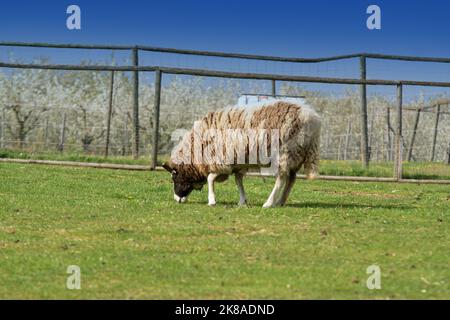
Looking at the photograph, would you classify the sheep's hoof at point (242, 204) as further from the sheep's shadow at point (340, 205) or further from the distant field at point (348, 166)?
the distant field at point (348, 166)

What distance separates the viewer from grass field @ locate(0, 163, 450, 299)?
Result: 30.4 feet

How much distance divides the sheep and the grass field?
49 centimetres

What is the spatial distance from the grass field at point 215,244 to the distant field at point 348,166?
353 cm

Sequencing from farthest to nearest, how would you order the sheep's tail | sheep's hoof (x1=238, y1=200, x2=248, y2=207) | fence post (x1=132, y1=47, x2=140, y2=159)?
fence post (x1=132, y1=47, x2=140, y2=159) < sheep's hoof (x1=238, y1=200, x2=248, y2=207) < the sheep's tail

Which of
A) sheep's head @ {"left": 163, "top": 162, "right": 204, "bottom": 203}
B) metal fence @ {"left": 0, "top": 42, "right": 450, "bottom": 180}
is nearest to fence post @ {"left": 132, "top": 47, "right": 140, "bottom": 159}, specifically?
metal fence @ {"left": 0, "top": 42, "right": 450, "bottom": 180}

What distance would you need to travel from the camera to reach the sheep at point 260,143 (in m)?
14.8

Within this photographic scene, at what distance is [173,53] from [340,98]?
12.6 feet

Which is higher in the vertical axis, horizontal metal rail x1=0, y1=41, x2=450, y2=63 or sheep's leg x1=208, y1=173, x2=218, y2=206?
horizontal metal rail x1=0, y1=41, x2=450, y2=63

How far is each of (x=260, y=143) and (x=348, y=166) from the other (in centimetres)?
742

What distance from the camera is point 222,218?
1355cm

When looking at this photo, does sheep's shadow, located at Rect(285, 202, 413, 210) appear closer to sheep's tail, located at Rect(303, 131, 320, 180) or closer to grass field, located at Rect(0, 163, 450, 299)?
grass field, located at Rect(0, 163, 450, 299)

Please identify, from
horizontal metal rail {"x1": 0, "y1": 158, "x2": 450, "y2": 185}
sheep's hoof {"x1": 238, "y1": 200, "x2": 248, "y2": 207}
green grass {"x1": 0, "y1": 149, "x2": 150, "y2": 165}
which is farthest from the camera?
green grass {"x1": 0, "y1": 149, "x2": 150, "y2": 165}
